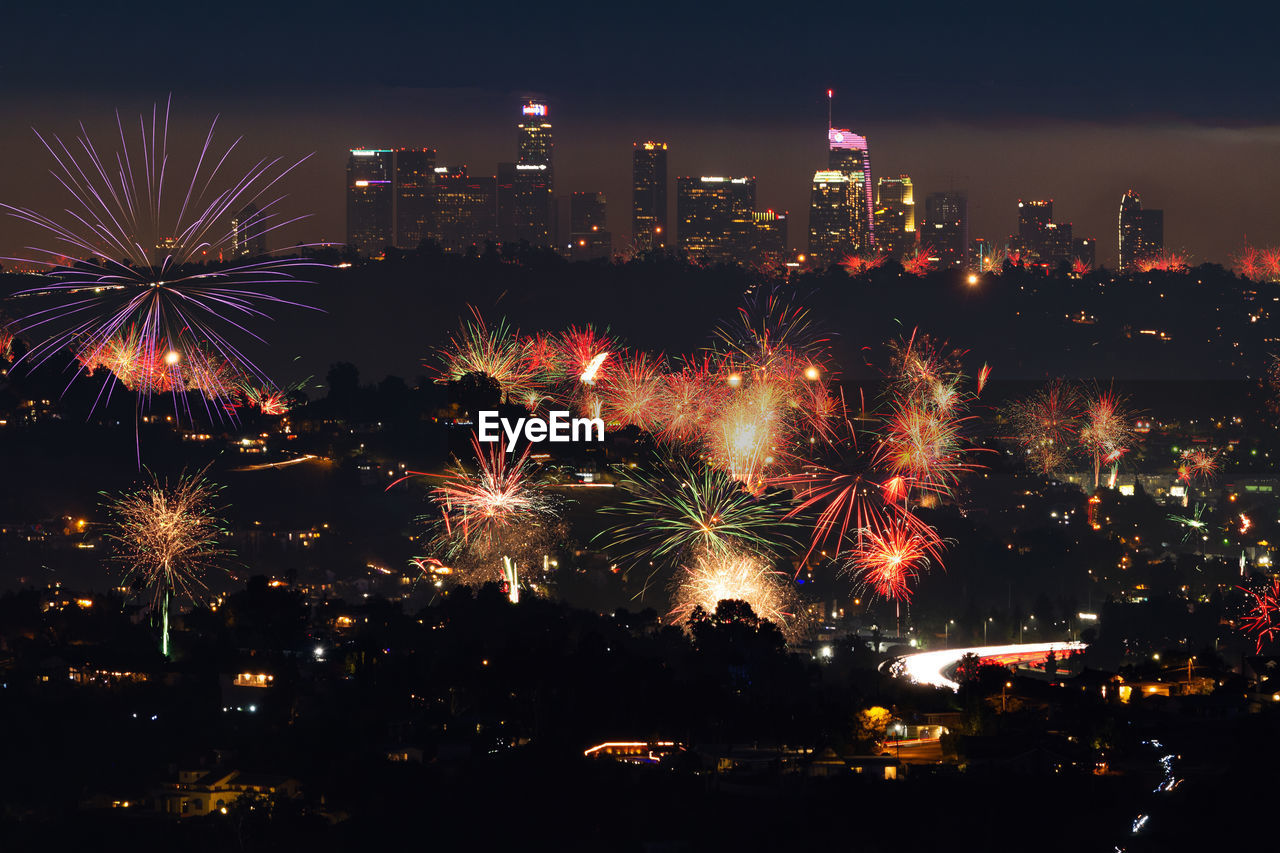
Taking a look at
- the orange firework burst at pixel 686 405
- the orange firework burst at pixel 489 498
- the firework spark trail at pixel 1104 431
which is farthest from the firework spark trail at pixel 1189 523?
the orange firework burst at pixel 489 498

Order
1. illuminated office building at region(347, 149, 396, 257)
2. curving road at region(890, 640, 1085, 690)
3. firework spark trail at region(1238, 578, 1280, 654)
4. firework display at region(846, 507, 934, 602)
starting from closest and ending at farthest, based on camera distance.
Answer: curving road at region(890, 640, 1085, 690) < firework spark trail at region(1238, 578, 1280, 654) < firework display at region(846, 507, 934, 602) < illuminated office building at region(347, 149, 396, 257)

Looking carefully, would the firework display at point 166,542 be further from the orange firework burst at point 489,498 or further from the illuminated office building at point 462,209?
the illuminated office building at point 462,209

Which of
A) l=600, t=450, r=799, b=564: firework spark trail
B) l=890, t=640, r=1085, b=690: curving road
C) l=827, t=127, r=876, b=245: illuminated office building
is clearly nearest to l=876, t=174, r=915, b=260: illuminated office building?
l=827, t=127, r=876, b=245: illuminated office building

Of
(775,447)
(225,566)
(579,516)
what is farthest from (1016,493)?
(225,566)

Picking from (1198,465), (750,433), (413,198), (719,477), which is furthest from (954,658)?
(413,198)

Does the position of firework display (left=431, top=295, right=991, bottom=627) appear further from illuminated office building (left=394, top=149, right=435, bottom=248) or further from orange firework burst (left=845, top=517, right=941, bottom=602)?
illuminated office building (left=394, top=149, right=435, bottom=248)

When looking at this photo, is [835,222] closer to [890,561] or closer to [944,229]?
[944,229]

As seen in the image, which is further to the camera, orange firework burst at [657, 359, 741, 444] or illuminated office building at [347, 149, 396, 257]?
illuminated office building at [347, 149, 396, 257]
